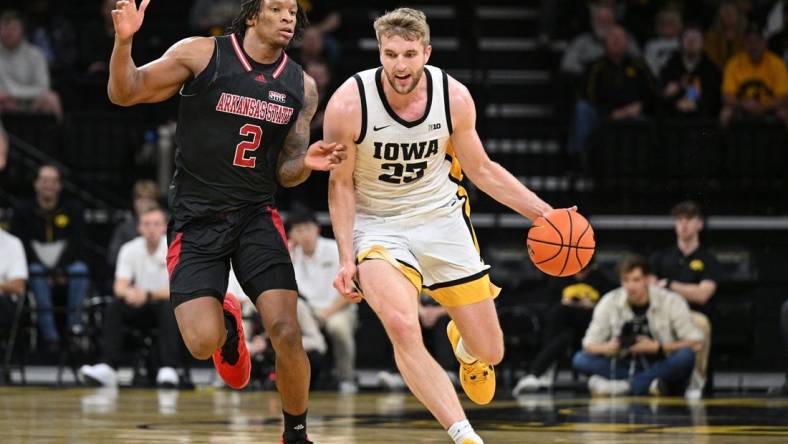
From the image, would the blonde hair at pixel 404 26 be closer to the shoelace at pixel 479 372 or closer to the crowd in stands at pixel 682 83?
the shoelace at pixel 479 372

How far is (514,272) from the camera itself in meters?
13.3

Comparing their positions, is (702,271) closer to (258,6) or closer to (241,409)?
(241,409)

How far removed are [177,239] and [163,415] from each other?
2669 millimetres

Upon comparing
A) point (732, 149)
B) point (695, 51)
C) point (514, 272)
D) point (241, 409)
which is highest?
point (695, 51)

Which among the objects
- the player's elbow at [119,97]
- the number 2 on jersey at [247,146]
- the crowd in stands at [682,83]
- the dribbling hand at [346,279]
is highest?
the crowd in stands at [682,83]

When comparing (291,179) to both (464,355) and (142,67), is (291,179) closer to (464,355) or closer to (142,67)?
(142,67)

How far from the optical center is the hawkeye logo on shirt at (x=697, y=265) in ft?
40.6

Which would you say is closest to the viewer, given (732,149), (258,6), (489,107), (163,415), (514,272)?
(258,6)

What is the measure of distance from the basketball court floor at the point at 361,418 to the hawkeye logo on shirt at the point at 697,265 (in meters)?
1.35

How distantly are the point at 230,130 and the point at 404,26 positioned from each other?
95 cm

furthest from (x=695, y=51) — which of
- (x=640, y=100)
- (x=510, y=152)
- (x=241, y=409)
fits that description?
(x=241, y=409)

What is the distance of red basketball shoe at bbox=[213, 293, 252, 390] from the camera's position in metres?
7.36

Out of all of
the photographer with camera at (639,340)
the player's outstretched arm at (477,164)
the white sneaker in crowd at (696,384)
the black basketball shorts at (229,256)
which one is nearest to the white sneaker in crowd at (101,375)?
the photographer with camera at (639,340)

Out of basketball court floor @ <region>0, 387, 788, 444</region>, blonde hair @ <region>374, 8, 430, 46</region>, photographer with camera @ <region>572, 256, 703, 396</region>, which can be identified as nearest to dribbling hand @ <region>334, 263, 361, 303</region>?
blonde hair @ <region>374, 8, 430, 46</region>
